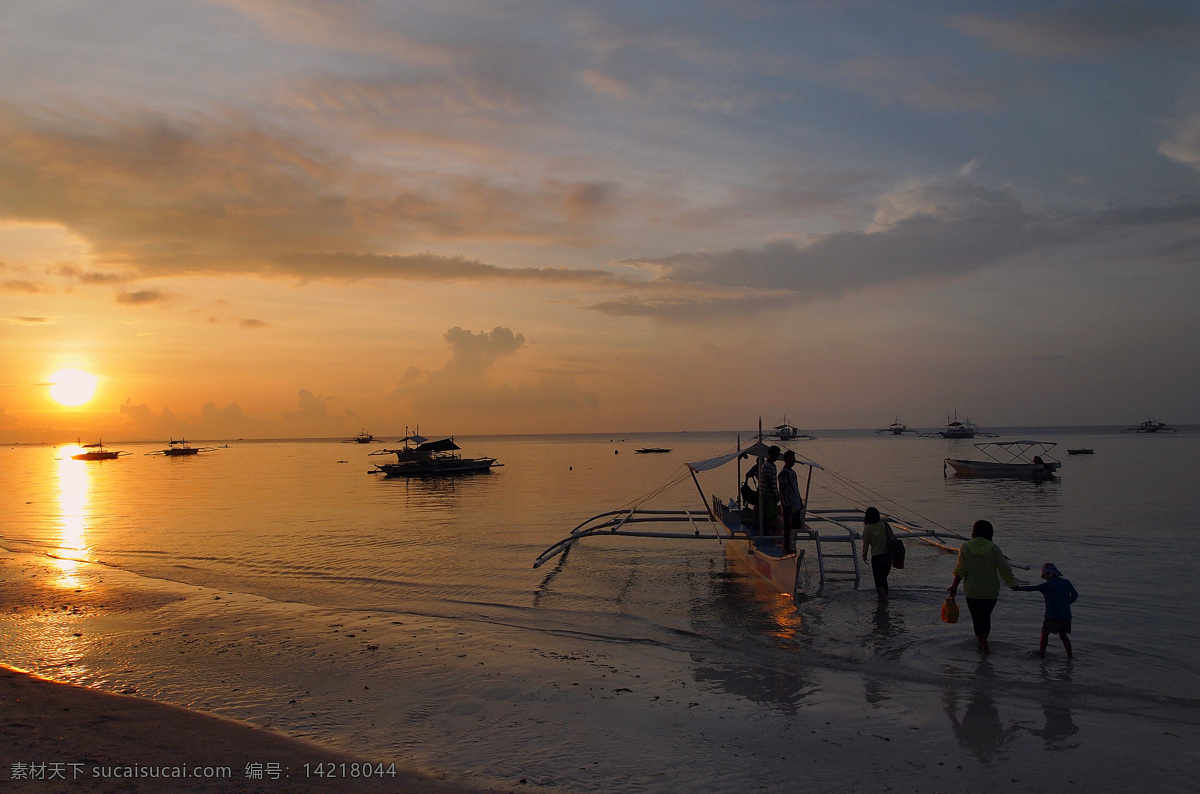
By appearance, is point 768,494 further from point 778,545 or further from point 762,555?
point 762,555

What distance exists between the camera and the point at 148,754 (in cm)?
649

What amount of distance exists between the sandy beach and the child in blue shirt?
7949 millimetres

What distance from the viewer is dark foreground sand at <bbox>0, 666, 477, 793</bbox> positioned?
19.3 feet

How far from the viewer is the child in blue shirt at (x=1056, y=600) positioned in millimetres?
8992

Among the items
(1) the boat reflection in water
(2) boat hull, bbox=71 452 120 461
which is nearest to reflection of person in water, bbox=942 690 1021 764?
(1) the boat reflection in water

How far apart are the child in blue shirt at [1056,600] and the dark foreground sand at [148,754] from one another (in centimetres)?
798

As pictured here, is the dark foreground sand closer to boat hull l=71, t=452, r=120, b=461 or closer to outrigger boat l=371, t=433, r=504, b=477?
outrigger boat l=371, t=433, r=504, b=477

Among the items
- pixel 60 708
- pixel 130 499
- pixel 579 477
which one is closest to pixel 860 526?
pixel 60 708

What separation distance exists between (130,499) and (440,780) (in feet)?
148

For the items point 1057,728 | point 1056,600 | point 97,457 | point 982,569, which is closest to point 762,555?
point 982,569

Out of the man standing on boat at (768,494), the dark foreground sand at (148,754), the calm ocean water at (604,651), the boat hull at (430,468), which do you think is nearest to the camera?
the dark foreground sand at (148,754)

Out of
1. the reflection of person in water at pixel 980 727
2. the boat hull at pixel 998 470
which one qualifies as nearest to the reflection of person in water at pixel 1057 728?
the reflection of person in water at pixel 980 727

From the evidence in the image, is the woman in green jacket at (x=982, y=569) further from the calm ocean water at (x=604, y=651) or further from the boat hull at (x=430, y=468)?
the boat hull at (x=430, y=468)

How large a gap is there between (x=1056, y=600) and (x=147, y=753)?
35.8 ft
